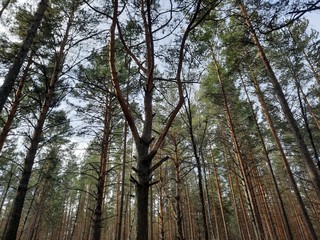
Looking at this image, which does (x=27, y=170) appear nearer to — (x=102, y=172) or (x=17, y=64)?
(x=102, y=172)

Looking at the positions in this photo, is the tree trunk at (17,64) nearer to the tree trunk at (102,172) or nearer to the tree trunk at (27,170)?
the tree trunk at (27,170)

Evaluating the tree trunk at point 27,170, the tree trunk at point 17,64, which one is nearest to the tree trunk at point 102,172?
the tree trunk at point 27,170

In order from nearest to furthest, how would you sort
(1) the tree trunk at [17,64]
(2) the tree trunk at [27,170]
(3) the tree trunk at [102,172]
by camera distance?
(1) the tree trunk at [17,64] → (2) the tree trunk at [27,170] → (3) the tree trunk at [102,172]

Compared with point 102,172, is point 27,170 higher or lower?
lower

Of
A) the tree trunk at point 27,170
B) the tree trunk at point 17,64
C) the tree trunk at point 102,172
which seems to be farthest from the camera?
the tree trunk at point 102,172

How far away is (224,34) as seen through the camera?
8734 millimetres

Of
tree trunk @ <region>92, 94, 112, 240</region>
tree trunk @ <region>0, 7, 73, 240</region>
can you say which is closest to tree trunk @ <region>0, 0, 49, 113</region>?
tree trunk @ <region>0, 7, 73, 240</region>

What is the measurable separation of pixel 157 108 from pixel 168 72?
17.3 feet

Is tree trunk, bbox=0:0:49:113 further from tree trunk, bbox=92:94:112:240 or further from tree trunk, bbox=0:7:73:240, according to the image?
A: tree trunk, bbox=92:94:112:240

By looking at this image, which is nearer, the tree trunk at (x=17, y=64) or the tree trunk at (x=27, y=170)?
the tree trunk at (x=17, y=64)

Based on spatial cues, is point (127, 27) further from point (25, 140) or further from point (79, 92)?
point (25, 140)

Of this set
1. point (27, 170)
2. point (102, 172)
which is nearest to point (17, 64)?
point (27, 170)

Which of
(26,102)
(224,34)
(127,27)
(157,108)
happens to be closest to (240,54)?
(224,34)

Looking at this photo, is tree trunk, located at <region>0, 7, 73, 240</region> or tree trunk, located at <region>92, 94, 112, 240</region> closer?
tree trunk, located at <region>0, 7, 73, 240</region>
